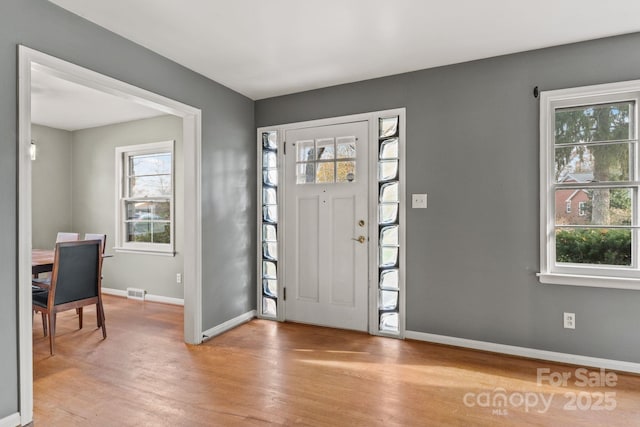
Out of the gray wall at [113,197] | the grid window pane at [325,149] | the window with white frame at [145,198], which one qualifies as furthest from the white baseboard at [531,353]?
the window with white frame at [145,198]

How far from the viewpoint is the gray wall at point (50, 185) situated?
5.02 meters

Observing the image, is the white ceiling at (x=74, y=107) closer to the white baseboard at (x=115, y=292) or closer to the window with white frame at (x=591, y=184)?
the white baseboard at (x=115, y=292)

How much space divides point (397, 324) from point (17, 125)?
3.18 meters

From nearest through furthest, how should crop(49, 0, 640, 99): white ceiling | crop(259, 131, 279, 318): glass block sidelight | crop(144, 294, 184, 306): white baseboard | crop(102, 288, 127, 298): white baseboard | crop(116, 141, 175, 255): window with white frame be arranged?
crop(49, 0, 640, 99): white ceiling
crop(259, 131, 279, 318): glass block sidelight
crop(144, 294, 184, 306): white baseboard
crop(116, 141, 175, 255): window with white frame
crop(102, 288, 127, 298): white baseboard

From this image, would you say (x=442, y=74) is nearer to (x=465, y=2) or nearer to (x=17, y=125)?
(x=465, y=2)

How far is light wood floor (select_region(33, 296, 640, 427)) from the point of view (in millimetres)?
2039

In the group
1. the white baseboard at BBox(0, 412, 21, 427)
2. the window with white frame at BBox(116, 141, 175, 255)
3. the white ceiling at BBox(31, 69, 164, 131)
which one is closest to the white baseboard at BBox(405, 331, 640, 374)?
→ the white baseboard at BBox(0, 412, 21, 427)

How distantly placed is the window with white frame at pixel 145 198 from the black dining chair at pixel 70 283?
52.3 inches

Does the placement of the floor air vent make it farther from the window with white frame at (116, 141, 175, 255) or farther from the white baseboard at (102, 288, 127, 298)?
the window with white frame at (116, 141, 175, 255)

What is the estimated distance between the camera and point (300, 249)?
3.76 metres

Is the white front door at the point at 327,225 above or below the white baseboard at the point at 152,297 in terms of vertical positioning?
above

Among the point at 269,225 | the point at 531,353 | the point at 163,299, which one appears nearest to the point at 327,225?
the point at 269,225

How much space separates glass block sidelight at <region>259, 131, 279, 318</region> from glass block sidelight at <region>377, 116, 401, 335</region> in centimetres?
119

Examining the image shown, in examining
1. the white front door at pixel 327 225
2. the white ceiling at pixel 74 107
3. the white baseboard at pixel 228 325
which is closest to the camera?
the white baseboard at pixel 228 325
